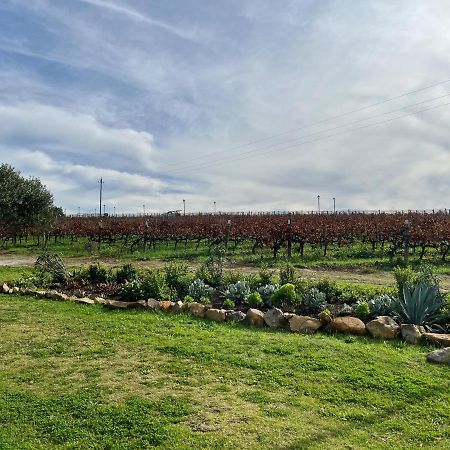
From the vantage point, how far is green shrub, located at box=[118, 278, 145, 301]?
8508 millimetres

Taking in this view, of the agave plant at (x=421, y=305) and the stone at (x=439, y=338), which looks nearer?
the stone at (x=439, y=338)

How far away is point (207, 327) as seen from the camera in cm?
665

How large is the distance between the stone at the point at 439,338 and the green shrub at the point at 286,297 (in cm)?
208

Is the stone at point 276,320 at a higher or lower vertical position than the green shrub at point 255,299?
lower

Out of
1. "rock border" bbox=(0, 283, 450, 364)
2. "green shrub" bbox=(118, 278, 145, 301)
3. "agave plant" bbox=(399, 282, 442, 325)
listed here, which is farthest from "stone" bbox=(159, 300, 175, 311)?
"agave plant" bbox=(399, 282, 442, 325)

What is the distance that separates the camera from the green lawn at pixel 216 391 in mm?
3580

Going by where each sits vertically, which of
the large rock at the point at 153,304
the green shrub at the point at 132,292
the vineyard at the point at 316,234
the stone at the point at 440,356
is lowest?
the stone at the point at 440,356

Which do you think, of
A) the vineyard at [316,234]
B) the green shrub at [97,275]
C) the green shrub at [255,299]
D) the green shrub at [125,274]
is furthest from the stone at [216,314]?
the vineyard at [316,234]

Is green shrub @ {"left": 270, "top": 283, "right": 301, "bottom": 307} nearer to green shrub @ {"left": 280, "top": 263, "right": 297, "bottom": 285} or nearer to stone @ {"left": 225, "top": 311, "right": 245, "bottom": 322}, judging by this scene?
stone @ {"left": 225, "top": 311, "right": 245, "bottom": 322}

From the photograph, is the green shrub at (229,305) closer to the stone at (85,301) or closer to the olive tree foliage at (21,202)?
the stone at (85,301)

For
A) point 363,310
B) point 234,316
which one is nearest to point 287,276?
point 234,316

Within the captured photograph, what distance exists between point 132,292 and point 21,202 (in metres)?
8.84

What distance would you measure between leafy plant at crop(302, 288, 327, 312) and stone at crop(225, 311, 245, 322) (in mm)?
1096

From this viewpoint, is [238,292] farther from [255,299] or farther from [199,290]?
[199,290]
